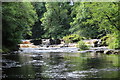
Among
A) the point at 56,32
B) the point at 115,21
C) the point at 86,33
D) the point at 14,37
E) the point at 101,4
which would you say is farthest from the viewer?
the point at 56,32

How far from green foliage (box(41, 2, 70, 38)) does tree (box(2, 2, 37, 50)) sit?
2122 cm

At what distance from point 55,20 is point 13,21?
28.7m

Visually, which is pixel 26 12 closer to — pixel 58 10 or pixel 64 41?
pixel 64 41

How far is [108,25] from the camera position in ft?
45.9

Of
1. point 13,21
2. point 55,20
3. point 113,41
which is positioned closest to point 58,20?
point 55,20

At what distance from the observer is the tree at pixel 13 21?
18.4 m

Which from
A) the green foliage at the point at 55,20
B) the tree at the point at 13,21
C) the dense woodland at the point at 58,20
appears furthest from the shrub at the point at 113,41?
the green foliage at the point at 55,20

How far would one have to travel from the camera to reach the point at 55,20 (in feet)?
157

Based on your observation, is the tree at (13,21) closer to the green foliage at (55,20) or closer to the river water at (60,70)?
the river water at (60,70)

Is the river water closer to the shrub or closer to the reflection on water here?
the reflection on water

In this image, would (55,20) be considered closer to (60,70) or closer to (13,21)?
(13,21)

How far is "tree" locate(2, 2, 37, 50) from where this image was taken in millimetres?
18350

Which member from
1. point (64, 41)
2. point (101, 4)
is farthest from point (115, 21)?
point (64, 41)

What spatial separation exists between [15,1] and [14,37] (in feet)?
12.9
